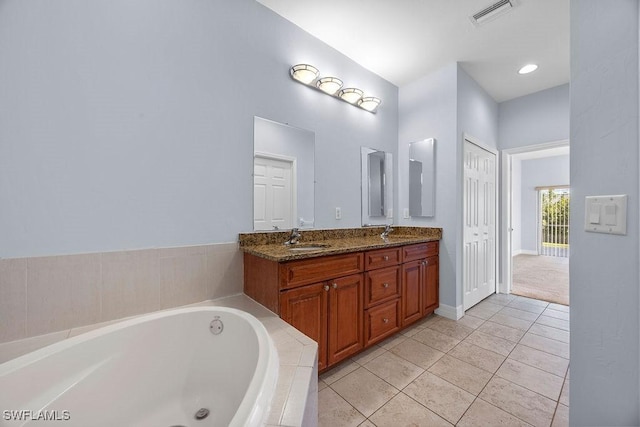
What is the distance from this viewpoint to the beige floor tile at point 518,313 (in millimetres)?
→ 2566

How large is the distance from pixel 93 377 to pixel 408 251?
216 cm

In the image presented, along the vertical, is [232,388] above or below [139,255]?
below

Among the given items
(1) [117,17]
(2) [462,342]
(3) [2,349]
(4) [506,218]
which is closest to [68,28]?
(1) [117,17]

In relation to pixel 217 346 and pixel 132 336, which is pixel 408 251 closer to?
pixel 217 346

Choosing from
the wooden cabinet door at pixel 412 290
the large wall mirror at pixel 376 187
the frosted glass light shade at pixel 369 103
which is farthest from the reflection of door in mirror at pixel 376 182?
the wooden cabinet door at pixel 412 290

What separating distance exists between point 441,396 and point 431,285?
1186 millimetres

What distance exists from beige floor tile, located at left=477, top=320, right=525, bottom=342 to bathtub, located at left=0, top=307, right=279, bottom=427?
88.7 inches

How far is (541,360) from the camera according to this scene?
5.96 ft

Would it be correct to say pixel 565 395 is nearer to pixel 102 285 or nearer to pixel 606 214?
pixel 606 214

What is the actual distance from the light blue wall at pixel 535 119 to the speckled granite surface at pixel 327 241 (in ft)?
6.42

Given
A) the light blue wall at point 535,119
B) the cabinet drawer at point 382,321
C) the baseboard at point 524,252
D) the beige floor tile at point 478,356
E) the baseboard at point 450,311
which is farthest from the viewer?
the baseboard at point 524,252

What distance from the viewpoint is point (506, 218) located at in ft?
10.9

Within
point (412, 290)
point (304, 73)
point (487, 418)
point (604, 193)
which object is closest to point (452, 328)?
point (412, 290)

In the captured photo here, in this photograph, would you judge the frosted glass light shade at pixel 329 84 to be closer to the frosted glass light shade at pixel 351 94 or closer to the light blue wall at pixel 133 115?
the frosted glass light shade at pixel 351 94
